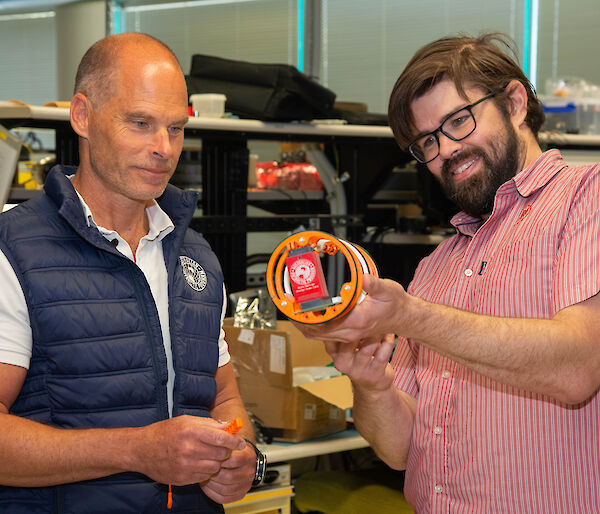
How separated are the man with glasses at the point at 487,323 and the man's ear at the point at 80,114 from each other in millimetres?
675

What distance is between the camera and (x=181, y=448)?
4.07 ft

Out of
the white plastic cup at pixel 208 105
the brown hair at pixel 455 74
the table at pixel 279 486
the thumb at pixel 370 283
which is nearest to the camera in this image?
the thumb at pixel 370 283

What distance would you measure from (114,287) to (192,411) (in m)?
0.30

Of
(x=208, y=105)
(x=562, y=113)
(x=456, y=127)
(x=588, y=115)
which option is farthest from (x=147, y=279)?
(x=588, y=115)

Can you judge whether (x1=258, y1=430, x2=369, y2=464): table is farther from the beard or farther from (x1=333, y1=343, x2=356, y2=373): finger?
the beard

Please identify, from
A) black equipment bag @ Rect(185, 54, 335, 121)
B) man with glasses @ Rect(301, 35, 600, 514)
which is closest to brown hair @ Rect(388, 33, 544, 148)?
man with glasses @ Rect(301, 35, 600, 514)

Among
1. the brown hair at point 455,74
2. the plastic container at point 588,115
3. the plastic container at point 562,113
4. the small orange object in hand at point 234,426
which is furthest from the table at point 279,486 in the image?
the plastic container at point 588,115

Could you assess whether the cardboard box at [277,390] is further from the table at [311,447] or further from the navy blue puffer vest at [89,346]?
the navy blue puffer vest at [89,346]

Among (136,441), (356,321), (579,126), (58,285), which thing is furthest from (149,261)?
(579,126)

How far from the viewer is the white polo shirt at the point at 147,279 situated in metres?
1.30

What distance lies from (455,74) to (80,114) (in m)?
0.80

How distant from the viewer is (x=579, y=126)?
3617 mm

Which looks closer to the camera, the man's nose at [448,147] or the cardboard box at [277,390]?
the man's nose at [448,147]

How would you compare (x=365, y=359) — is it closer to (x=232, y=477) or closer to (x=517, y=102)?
(x=232, y=477)
